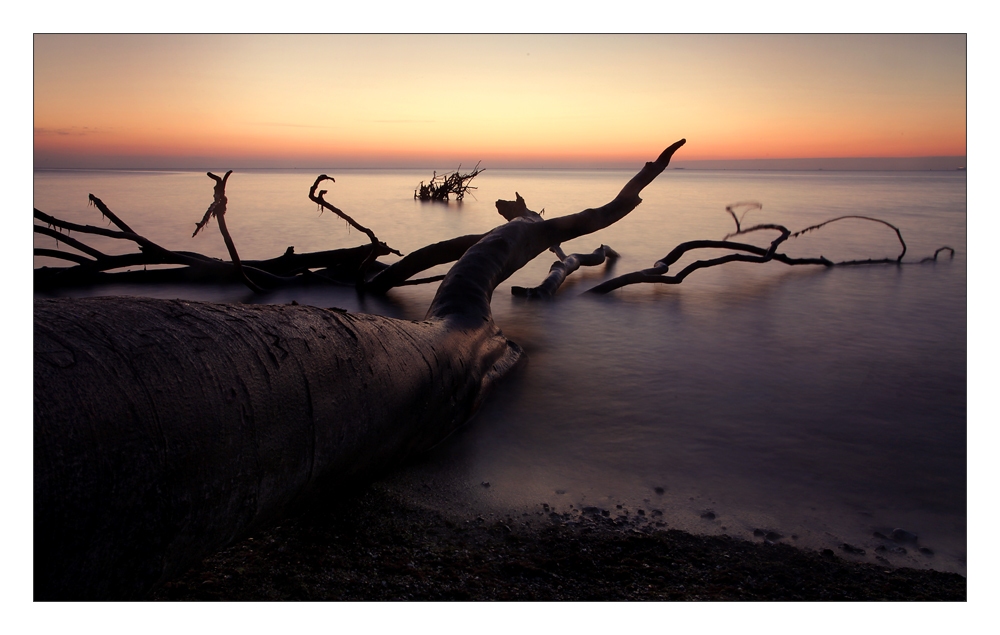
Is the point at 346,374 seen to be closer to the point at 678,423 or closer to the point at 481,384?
the point at 481,384

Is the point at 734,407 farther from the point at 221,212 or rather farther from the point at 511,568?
the point at 221,212

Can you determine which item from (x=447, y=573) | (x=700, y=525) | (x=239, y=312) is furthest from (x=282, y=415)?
(x=700, y=525)

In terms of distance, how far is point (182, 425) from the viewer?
46.7 inches

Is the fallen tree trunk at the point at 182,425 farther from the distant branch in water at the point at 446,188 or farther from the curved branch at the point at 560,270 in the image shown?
the distant branch in water at the point at 446,188

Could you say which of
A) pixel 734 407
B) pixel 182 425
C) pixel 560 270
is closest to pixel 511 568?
pixel 182 425

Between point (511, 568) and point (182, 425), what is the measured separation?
0.94 meters

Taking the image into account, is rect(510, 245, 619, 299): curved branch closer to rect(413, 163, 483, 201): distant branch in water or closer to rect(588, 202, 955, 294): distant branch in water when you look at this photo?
rect(588, 202, 955, 294): distant branch in water

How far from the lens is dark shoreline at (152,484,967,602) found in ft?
5.03

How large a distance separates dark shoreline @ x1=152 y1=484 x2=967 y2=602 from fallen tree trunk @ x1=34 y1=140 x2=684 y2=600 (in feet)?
0.66

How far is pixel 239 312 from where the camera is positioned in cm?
156

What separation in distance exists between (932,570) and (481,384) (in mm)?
1822

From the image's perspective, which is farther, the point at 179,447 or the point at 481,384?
the point at 481,384

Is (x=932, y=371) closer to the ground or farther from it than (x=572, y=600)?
farther from it

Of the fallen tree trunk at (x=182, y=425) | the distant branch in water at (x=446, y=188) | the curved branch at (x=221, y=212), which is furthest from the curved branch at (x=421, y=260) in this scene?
the distant branch in water at (x=446, y=188)
